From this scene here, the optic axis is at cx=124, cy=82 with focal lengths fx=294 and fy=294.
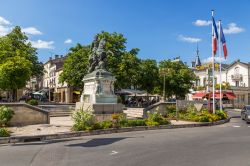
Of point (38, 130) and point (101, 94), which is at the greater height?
point (101, 94)

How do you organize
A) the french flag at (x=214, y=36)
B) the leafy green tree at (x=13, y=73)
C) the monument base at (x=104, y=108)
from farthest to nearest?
the leafy green tree at (x=13, y=73)
the french flag at (x=214, y=36)
the monument base at (x=104, y=108)

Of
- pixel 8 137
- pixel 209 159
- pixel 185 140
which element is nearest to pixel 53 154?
pixel 8 137

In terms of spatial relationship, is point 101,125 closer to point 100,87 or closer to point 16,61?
point 100,87

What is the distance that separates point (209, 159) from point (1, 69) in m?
29.1

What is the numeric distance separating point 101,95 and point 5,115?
674 cm

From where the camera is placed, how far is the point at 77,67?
131ft

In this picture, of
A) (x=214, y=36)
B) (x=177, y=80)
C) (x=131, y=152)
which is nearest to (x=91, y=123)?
(x=131, y=152)

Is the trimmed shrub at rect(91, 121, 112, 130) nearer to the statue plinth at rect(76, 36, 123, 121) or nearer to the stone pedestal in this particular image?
the statue plinth at rect(76, 36, 123, 121)

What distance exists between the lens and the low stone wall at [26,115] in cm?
1920

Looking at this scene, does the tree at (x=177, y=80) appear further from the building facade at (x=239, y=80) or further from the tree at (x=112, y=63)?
the tree at (x=112, y=63)

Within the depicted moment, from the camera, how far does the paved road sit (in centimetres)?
878

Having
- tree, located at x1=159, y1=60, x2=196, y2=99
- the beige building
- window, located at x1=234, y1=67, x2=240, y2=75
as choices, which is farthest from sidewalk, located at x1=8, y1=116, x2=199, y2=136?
window, located at x1=234, y1=67, x2=240, y2=75

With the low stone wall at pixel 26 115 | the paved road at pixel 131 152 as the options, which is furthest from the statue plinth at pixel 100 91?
the paved road at pixel 131 152

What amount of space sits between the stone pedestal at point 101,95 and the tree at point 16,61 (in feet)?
47.7
